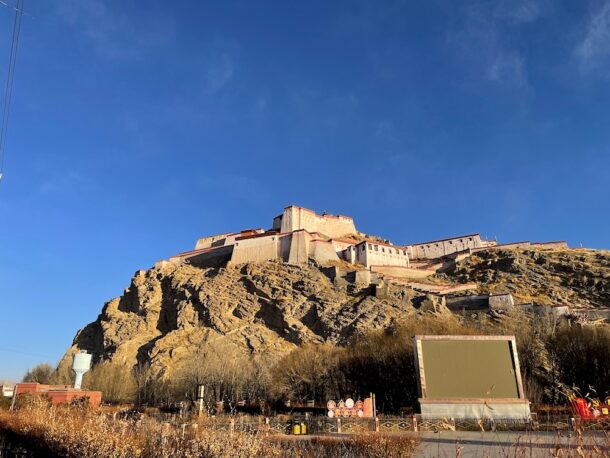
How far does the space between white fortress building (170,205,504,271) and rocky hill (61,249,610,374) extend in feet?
9.35

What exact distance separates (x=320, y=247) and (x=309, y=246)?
5.80 ft

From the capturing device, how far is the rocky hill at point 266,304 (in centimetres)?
5481

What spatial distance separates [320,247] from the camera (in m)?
72.6

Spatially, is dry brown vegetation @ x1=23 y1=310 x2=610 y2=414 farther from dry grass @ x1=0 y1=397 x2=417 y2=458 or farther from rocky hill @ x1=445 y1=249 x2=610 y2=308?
dry grass @ x1=0 y1=397 x2=417 y2=458

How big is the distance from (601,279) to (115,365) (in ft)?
219

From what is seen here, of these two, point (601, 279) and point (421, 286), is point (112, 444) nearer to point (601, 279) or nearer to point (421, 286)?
point (421, 286)

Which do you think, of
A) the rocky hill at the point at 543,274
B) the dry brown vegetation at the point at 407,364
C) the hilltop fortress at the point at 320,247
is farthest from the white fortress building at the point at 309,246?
the dry brown vegetation at the point at 407,364

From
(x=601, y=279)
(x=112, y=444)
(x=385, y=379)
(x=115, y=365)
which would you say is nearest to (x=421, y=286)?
(x=601, y=279)

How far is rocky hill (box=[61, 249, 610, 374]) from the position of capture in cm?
5481

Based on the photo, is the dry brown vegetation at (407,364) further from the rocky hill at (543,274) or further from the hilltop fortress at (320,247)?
the hilltop fortress at (320,247)

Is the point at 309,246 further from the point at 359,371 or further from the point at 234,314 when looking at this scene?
the point at 359,371

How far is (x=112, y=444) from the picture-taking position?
339 inches

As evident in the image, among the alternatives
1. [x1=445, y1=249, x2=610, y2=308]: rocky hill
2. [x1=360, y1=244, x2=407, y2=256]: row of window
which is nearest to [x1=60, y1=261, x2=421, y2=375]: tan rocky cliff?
[x1=360, y1=244, x2=407, y2=256]: row of window

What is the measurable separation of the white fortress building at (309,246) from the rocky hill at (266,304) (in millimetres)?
2851
